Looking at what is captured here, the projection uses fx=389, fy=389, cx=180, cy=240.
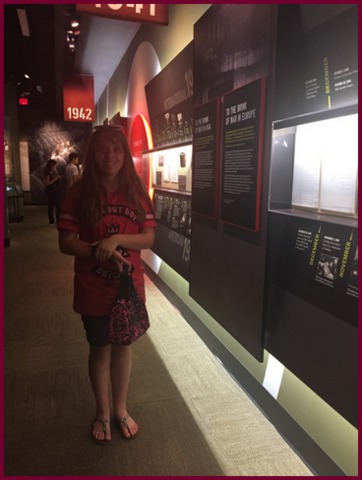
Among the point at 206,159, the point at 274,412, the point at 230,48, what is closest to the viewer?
the point at 274,412

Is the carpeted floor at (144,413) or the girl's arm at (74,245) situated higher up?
the girl's arm at (74,245)

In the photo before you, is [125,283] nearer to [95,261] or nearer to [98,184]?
[95,261]

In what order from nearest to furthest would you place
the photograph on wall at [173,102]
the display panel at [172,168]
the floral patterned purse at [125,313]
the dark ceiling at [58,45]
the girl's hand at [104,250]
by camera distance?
1. the girl's hand at [104,250]
2. the floral patterned purse at [125,313]
3. the photograph on wall at [173,102]
4. the display panel at [172,168]
5. the dark ceiling at [58,45]

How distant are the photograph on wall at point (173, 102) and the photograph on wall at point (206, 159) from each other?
51 cm

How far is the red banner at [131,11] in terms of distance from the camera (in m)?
3.31

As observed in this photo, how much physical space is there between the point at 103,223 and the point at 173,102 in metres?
2.68

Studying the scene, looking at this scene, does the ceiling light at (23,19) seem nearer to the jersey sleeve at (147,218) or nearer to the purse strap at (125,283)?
the jersey sleeve at (147,218)

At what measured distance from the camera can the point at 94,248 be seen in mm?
1781

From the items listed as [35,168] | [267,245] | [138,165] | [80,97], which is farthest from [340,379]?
[35,168]

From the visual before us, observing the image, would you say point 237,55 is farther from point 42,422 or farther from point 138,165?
point 138,165

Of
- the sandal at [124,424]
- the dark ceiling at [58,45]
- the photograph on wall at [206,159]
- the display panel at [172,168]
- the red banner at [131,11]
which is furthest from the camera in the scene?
the dark ceiling at [58,45]

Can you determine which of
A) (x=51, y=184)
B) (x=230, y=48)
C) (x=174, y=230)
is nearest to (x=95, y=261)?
(x=230, y=48)

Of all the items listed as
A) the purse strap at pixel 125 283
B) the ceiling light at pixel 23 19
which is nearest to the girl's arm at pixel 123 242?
the purse strap at pixel 125 283

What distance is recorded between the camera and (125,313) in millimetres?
1881
